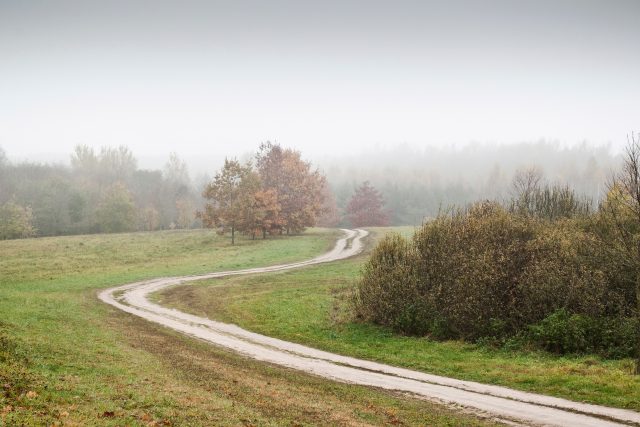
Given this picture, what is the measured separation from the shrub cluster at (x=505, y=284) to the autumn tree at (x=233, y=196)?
145 ft

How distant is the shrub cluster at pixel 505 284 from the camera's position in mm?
23689

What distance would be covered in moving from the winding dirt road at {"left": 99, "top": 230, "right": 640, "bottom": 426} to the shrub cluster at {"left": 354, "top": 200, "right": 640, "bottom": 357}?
6.88 meters

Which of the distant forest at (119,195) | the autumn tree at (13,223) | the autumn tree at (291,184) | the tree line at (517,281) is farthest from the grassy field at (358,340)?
the autumn tree at (13,223)

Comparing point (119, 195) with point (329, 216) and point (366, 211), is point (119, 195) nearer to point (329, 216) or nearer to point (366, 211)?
point (329, 216)

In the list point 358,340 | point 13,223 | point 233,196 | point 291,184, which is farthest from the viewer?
point 13,223


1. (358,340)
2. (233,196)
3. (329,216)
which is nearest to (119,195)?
(233,196)

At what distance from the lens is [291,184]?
281 feet

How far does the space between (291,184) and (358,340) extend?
5996cm

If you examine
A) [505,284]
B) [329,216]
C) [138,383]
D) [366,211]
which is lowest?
[138,383]

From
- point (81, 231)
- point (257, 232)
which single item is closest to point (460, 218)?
point (257, 232)

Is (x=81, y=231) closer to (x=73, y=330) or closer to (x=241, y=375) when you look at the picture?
(x=73, y=330)

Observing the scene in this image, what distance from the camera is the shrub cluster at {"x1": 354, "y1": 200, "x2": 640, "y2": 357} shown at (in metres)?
23.7

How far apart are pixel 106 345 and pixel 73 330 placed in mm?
4112

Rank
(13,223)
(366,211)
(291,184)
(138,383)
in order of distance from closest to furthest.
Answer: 1. (138,383)
2. (291,184)
3. (13,223)
4. (366,211)
